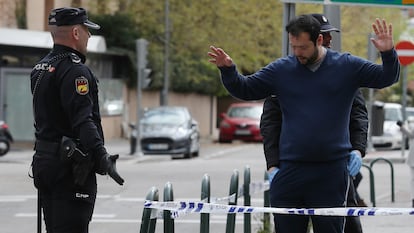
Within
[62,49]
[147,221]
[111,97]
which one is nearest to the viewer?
[62,49]

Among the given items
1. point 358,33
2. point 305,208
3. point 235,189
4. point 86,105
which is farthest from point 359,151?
point 358,33

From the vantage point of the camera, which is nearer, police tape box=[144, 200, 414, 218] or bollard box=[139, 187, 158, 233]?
police tape box=[144, 200, 414, 218]

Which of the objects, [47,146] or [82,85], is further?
[47,146]

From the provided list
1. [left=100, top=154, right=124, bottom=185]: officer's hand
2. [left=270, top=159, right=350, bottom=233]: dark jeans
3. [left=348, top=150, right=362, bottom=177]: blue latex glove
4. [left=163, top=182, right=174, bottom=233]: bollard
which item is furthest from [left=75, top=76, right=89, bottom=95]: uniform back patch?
[left=163, top=182, right=174, bottom=233]: bollard

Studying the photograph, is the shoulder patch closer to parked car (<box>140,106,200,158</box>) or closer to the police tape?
the police tape

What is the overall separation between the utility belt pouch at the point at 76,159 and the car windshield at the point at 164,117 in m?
25.4

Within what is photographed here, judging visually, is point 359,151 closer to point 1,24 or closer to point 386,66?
point 386,66

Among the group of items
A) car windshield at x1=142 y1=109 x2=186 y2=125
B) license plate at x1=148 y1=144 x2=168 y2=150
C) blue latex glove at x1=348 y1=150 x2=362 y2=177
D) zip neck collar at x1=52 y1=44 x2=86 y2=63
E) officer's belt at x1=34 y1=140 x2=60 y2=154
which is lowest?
license plate at x1=148 y1=144 x2=168 y2=150

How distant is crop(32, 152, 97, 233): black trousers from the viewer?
657 cm

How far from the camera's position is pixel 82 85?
6.52m

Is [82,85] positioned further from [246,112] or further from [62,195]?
[246,112]

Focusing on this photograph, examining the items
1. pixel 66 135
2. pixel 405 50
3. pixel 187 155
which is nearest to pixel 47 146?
pixel 66 135

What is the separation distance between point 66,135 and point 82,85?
0.33 meters

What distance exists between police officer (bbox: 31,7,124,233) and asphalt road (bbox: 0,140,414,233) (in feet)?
2.35
